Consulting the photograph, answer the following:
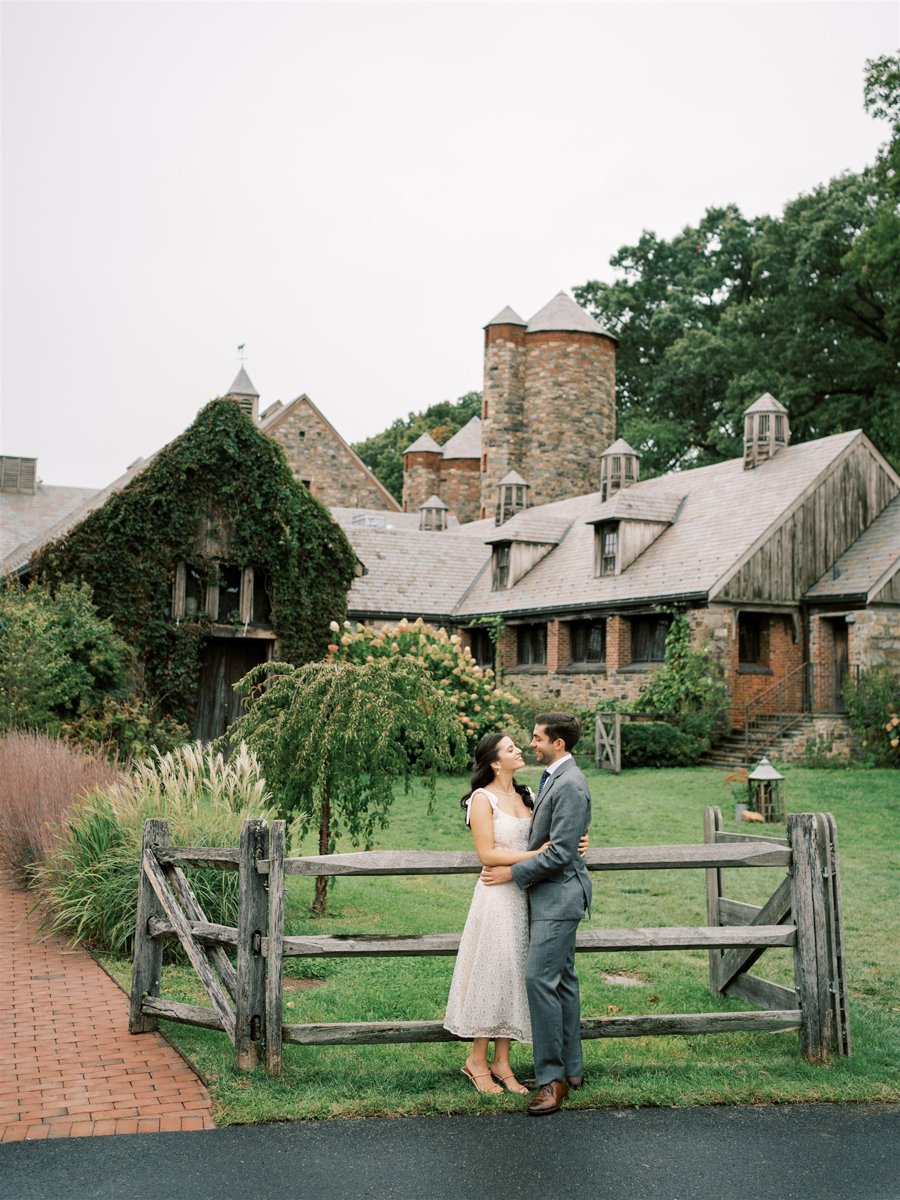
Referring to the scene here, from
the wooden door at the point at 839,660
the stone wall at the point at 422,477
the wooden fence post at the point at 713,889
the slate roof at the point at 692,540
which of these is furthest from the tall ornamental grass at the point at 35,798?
the stone wall at the point at 422,477

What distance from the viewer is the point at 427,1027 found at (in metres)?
5.95

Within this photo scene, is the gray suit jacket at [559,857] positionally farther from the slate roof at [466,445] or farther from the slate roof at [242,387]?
the slate roof at [466,445]

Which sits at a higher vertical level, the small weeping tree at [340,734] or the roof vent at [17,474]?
the roof vent at [17,474]

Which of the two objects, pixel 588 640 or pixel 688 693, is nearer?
pixel 688 693

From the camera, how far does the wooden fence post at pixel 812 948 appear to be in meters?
6.25

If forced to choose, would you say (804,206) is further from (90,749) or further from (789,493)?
(90,749)

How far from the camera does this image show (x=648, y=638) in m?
27.8

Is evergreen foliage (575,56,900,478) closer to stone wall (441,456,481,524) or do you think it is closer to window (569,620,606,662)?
stone wall (441,456,481,524)

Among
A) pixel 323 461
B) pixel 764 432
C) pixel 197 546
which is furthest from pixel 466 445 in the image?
pixel 197 546

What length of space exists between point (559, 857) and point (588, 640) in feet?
80.4

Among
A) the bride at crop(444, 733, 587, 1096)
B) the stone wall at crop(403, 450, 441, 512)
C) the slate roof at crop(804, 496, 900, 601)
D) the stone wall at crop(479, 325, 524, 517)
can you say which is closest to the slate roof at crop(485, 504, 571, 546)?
the stone wall at crop(479, 325, 524, 517)

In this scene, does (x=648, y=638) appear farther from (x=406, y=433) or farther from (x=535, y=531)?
(x=406, y=433)

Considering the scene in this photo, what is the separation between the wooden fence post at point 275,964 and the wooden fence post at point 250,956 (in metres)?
0.09

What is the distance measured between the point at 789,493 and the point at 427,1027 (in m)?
22.5
